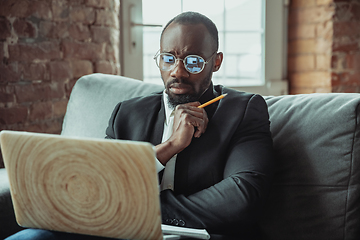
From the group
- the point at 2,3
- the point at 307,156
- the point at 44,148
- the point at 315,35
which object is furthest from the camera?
the point at 315,35

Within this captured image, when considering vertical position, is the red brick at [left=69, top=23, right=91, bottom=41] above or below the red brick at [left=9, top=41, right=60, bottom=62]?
above

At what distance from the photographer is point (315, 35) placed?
2547mm

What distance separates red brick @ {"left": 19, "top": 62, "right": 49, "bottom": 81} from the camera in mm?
1761

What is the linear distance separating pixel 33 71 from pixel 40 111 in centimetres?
20

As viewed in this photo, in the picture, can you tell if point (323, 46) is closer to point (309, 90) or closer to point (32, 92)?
point (309, 90)

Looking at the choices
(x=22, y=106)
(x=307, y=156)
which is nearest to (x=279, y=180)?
(x=307, y=156)

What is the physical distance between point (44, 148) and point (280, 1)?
2.35m

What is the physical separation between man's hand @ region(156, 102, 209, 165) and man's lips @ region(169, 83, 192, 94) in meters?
0.06

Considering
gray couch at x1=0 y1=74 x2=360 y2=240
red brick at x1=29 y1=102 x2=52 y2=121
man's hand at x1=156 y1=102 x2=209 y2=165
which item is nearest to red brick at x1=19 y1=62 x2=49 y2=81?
red brick at x1=29 y1=102 x2=52 y2=121

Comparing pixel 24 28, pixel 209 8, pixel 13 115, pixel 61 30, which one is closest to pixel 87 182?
pixel 13 115

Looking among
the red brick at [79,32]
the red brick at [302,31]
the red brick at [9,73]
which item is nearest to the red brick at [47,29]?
the red brick at [79,32]

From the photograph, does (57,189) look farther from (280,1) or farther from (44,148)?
(280,1)

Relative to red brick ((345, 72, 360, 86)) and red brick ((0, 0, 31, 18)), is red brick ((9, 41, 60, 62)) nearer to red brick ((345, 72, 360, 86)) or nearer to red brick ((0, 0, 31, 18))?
red brick ((0, 0, 31, 18))

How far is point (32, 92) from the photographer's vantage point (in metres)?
1.80
